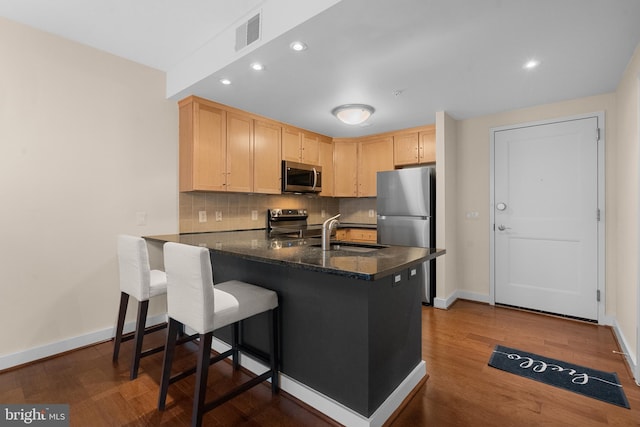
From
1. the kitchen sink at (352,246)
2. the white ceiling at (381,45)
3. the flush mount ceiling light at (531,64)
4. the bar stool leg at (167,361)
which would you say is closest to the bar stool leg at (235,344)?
the bar stool leg at (167,361)

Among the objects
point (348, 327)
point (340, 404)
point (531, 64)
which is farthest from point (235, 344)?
point (531, 64)

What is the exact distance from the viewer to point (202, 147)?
314 centimetres

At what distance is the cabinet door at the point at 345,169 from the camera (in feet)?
15.9

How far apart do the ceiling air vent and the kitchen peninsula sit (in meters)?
1.50

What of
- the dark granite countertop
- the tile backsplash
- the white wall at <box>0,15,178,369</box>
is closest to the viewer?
the dark granite countertop

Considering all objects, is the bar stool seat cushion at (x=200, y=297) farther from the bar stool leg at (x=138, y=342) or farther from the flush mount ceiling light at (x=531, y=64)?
the flush mount ceiling light at (x=531, y=64)

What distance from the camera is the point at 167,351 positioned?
1.76m

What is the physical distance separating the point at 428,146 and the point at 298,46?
2.62m

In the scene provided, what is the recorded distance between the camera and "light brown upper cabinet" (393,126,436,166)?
4073 millimetres

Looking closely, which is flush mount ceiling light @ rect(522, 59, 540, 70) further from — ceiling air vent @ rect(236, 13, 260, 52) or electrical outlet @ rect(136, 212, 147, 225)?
electrical outlet @ rect(136, 212, 147, 225)

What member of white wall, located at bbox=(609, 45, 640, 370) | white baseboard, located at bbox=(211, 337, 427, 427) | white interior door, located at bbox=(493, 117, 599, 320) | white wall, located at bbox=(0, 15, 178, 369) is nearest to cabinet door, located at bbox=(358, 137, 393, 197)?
white interior door, located at bbox=(493, 117, 599, 320)

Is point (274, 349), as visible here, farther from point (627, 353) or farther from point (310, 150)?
point (310, 150)

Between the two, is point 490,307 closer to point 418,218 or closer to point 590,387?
point 418,218

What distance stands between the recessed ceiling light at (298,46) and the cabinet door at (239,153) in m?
1.54
